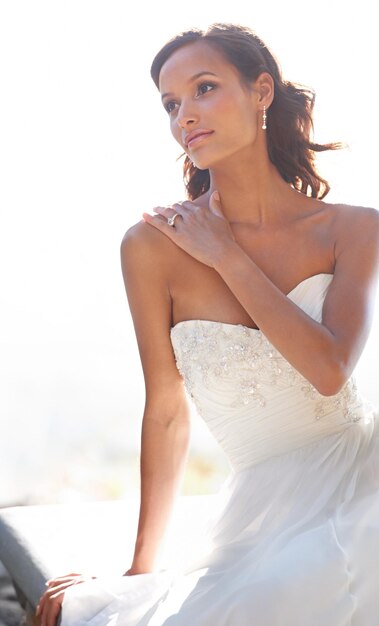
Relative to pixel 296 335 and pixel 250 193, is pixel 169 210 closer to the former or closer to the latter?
pixel 250 193

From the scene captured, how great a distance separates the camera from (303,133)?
2.50 metres

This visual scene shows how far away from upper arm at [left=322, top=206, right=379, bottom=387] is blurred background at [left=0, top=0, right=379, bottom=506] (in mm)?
1315

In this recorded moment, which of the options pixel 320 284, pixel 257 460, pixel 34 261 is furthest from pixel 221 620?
pixel 34 261

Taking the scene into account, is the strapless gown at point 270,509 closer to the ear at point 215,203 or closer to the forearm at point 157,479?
the forearm at point 157,479

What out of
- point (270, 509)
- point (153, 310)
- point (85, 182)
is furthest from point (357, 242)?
point (85, 182)

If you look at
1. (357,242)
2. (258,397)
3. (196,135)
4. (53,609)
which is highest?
(196,135)

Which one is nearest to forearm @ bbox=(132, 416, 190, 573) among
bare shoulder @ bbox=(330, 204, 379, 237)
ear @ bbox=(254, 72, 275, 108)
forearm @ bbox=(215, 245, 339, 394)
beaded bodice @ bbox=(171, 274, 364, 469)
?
beaded bodice @ bbox=(171, 274, 364, 469)

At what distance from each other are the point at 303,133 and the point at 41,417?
2054mm

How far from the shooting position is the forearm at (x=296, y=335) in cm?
194

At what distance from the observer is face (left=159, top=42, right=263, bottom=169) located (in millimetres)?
2197

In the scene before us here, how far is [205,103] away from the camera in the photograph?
7.19 ft

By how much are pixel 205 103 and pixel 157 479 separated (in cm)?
87

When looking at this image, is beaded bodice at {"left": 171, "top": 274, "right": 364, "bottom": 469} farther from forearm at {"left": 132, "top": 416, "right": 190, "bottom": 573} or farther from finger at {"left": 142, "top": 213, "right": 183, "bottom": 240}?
finger at {"left": 142, "top": 213, "right": 183, "bottom": 240}

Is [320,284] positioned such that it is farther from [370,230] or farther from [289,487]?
[289,487]
